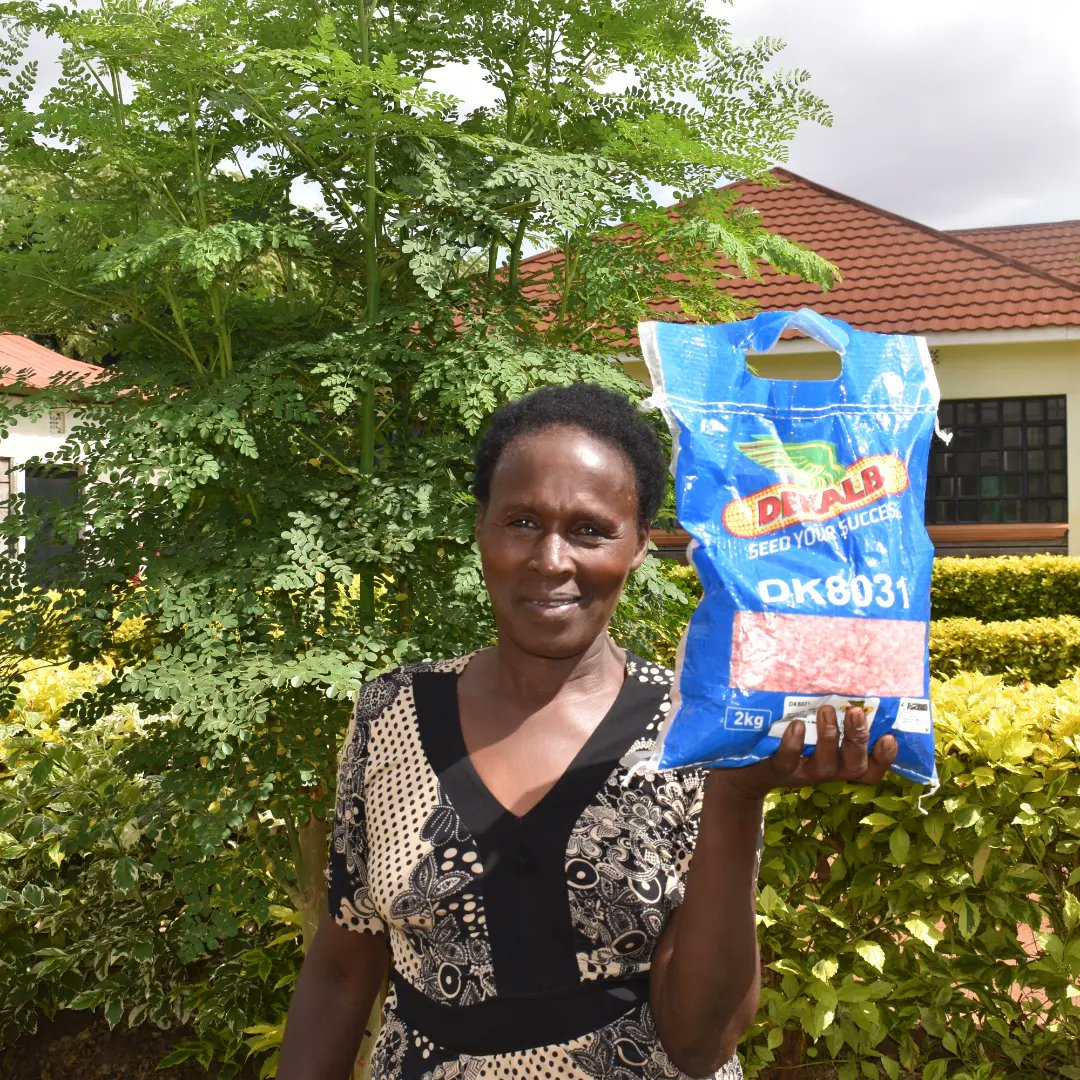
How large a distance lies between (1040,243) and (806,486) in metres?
20.7

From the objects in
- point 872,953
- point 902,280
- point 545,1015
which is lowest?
point 872,953

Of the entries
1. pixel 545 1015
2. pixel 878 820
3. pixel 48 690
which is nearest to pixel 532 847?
pixel 545 1015

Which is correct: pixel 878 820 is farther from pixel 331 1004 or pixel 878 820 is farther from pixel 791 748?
pixel 791 748

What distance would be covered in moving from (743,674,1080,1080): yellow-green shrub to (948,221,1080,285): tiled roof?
1556cm

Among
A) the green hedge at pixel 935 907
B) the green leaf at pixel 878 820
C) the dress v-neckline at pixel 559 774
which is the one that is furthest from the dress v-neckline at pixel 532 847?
the green leaf at pixel 878 820

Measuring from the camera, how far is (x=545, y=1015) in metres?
1.61

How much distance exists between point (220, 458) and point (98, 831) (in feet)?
3.47

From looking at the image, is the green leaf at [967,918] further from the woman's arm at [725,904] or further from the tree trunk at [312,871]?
the woman's arm at [725,904]

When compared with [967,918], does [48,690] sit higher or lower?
higher

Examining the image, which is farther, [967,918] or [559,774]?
[967,918]

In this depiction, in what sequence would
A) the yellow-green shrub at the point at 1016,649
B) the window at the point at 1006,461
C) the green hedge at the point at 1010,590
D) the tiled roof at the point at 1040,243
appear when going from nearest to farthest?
the yellow-green shrub at the point at 1016,649
the green hedge at the point at 1010,590
the window at the point at 1006,461
the tiled roof at the point at 1040,243

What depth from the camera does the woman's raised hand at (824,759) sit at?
1342 mm

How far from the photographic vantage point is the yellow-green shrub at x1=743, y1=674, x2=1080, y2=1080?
3.21 m

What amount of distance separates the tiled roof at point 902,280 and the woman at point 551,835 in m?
11.5
